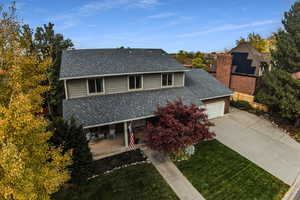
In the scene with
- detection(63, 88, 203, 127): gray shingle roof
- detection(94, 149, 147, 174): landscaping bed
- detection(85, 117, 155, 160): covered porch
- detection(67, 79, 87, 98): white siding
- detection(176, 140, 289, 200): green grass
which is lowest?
detection(176, 140, 289, 200): green grass

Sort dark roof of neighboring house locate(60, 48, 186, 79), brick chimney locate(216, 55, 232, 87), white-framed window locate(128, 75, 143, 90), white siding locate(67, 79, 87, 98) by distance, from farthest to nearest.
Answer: brick chimney locate(216, 55, 232, 87) < white-framed window locate(128, 75, 143, 90) < dark roof of neighboring house locate(60, 48, 186, 79) < white siding locate(67, 79, 87, 98)

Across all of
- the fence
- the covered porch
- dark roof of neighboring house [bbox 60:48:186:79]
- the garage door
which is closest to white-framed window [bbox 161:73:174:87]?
dark roof of neighboring house [bbox 60:48:186:79]

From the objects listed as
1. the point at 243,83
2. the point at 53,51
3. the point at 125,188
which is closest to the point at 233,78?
the point at 243,83

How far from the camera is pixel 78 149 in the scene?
909 centimetres

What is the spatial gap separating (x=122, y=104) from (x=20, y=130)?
29.4 ft

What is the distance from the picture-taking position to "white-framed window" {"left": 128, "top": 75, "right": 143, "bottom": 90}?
1496 centimetres

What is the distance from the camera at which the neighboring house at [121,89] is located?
12.3m

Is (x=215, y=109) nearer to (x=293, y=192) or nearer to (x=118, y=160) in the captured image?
(x=293, y=192)

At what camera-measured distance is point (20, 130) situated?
4418 millimetres

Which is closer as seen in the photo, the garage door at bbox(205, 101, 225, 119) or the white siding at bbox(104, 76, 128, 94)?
the white siding at bbox(104, 76, 128, 94)

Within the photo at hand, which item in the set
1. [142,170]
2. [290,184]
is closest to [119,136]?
[142,170]

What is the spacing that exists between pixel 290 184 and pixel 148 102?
35.2ft

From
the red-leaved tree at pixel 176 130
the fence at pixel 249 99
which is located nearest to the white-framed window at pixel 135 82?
the red-leaved tree at pixel 176 130

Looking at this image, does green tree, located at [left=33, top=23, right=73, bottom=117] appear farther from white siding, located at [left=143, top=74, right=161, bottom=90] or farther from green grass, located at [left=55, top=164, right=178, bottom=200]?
green grass, located at [left=55, top=164, right=178, bottom=200]
